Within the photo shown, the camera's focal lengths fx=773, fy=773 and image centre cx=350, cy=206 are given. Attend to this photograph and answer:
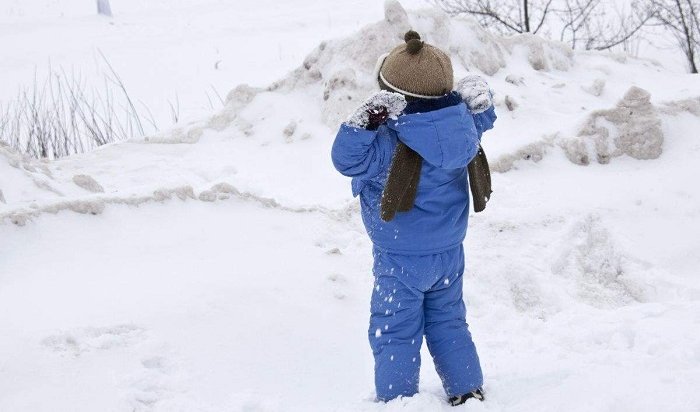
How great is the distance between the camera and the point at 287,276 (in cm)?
318

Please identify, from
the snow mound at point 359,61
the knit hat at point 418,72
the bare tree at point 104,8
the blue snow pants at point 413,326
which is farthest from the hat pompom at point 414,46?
the bare tree at point 104,8

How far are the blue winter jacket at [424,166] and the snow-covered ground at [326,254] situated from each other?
1.53ft

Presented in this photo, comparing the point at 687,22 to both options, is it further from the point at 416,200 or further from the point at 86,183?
the point at 416,200

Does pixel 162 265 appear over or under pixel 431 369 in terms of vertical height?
over

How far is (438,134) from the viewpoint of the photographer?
2.08 m

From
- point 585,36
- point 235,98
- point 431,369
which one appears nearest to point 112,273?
point 431,369

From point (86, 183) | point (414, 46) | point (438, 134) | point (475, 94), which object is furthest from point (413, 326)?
point (86, 183)

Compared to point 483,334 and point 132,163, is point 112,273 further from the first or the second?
point 132,163

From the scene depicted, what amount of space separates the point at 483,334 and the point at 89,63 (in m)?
10.3

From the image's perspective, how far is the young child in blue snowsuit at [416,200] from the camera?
209 cm

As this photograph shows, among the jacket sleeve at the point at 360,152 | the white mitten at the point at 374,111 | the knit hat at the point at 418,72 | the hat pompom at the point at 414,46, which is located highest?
the hat pompom at the point at 414,46

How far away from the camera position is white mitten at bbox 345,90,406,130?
2.03 metres

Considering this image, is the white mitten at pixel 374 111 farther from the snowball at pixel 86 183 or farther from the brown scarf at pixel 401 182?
the snowball at pixel 86 183

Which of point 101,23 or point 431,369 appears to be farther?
point 101,23
